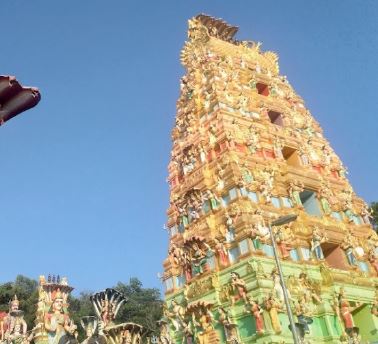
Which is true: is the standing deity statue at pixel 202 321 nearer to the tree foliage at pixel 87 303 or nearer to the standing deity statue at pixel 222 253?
the standing deity statue at pixel 222 253

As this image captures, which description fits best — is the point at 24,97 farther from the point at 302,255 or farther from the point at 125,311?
the point at 125,311

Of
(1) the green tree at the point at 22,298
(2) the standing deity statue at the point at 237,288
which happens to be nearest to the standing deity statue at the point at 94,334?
(2) the standing deity statue at the point at 237,288

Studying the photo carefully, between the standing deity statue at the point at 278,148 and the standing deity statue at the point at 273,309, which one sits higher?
the standing deity statue at the point at 278,148

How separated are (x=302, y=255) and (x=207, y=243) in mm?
5622

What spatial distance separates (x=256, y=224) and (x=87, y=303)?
145 feet

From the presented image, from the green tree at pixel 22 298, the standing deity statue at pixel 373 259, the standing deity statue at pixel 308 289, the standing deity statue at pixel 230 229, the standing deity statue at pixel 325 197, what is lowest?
the standing deity statue at pixel 308 289

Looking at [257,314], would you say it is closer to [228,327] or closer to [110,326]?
[228,327]

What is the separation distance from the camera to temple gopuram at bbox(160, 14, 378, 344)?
25281mm

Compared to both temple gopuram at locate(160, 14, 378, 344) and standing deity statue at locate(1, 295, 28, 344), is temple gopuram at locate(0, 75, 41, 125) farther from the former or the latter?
temple gopuram at locate(160, 14, 378, 344)

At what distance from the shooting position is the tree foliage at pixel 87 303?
55.0 meters

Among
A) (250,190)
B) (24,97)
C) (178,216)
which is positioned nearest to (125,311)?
(178,216)

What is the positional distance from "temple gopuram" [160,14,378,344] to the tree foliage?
26.9 m

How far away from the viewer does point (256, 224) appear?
27.1m

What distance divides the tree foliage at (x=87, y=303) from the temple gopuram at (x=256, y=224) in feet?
88.3
